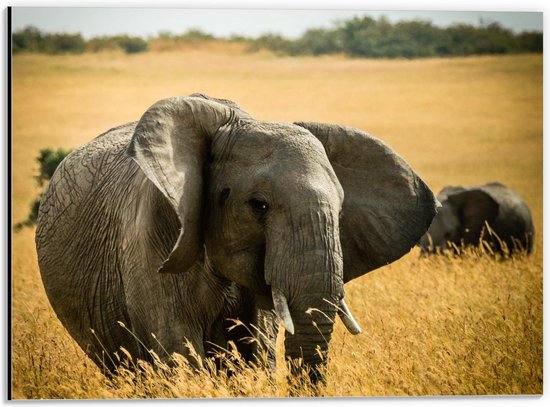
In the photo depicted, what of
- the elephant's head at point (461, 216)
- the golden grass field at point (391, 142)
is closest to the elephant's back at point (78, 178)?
the golden grass field at point (391, 142)

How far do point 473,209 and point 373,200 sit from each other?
6104mm

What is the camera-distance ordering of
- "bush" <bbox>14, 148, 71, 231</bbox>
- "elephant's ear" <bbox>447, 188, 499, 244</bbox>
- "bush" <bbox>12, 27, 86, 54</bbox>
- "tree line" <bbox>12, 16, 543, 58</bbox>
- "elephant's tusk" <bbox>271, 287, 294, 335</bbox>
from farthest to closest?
"elephant's ear" <bbox>447, 188, 499, 244</bbox> → "bush" <bbox>14, 148, 71, 231</bbox> → "tree line" <bbox>12, 16, 543, 58</bbox> → "bush" <bbox>12, 27, 86, 54</bbox> → "elephant's tusk" <bbox>271, 287, 294, 335</bbox>

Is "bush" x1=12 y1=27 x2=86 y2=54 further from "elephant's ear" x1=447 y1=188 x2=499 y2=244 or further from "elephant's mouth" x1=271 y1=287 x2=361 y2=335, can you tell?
"elephant's ear" x1=447 y1=188 x2=499 y2=244

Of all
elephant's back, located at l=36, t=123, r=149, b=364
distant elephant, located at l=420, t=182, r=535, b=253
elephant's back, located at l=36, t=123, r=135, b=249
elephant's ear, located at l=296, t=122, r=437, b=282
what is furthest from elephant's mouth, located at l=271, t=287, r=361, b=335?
distant elephant, located at l=420, t=182, r=535, b=253

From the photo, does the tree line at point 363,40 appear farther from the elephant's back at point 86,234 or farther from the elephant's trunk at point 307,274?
the elephant's trunk at point 307,274

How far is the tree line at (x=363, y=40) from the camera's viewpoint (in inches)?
258

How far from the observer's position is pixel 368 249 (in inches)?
211

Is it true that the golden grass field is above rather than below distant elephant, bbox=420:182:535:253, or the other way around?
above

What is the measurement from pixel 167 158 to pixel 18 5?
72.8 inches

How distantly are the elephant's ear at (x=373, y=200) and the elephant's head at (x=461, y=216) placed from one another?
18.8 feet

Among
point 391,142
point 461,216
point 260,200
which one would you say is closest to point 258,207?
point 260,200

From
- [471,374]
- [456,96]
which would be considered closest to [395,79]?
[456,96]

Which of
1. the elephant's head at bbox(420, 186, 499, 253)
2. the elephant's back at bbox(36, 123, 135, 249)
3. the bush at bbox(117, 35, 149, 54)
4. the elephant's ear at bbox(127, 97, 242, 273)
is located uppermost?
the bush at bbox(117, 35, 149, 54)

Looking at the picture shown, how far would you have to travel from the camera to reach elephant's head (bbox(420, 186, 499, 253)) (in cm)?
1114
